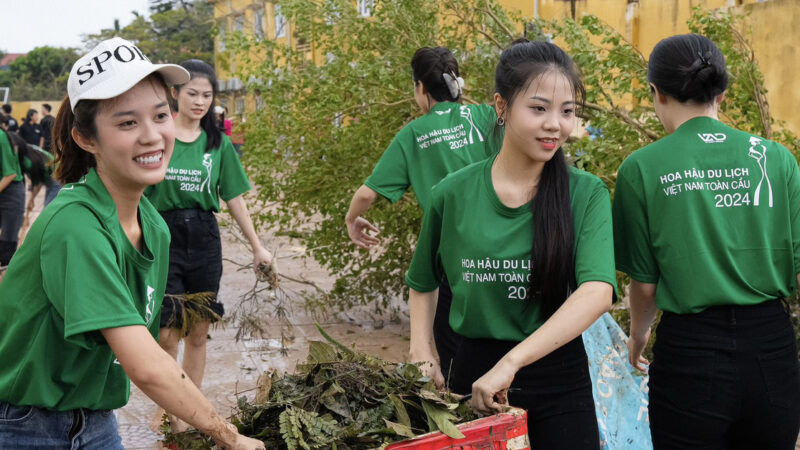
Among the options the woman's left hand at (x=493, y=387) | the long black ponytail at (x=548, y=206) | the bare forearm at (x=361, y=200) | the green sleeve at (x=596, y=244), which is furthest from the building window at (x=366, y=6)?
the woman's left hand at (x=493, y=387)

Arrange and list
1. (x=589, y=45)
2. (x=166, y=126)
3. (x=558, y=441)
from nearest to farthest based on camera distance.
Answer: (x=166, y=126), (x=558, y=441), (x=589, y=45)

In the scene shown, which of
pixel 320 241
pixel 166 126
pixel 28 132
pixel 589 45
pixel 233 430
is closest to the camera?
pixel 233 430

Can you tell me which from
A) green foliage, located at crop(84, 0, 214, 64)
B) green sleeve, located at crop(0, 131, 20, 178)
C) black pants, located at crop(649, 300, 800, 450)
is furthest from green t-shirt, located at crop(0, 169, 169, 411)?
green foliage, located at crop(84, 0, 214, 64)

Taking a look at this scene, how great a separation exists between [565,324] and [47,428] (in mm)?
1350

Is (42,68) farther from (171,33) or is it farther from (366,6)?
(366,6)

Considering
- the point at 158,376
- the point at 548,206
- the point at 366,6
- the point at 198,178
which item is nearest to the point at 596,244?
the point at 548,206

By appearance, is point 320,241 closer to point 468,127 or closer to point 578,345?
point 468,127

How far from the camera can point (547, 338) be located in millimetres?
2379

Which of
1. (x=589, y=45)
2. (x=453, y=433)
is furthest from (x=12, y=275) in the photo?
(x=589, y=45)

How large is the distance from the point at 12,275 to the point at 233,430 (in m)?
0.68

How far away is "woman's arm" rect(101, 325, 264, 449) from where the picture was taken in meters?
2.06

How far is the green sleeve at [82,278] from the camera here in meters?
2.07

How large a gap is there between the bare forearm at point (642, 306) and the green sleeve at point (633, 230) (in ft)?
0.12

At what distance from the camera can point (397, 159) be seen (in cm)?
467
